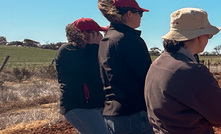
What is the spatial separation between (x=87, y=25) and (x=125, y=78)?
81 centimetres

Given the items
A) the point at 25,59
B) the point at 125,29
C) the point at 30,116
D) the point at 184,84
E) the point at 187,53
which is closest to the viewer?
the point at 184,84

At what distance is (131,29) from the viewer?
2258mm

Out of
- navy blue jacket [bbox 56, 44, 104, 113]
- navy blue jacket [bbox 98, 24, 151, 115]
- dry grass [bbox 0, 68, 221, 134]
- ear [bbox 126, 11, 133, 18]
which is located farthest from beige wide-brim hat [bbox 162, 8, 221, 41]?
dry grass [bbox 0, 68, 221, 134]

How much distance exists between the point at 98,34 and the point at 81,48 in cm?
23

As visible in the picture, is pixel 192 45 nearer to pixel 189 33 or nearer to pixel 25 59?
pixel 189 33

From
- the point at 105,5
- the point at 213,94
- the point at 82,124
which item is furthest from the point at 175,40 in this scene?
the point at 82,124

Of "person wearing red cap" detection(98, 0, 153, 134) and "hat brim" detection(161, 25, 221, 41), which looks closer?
"hat brim" detection(161, 25, 221, 41)

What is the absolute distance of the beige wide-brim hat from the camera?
1.87m

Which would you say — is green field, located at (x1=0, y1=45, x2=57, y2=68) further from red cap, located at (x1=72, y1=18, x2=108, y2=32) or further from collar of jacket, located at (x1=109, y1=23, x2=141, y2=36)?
collar of jacket, located at (x1=109, y1=23, x2=141, y2=36)

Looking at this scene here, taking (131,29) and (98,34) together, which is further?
(98,34)

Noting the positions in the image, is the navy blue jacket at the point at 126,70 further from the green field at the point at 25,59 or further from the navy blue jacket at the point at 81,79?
the green field at the point at 25,59

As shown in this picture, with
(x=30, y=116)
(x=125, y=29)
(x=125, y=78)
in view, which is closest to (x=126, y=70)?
(x=125, y=78)

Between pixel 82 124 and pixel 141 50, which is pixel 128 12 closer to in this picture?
pixel 141 50

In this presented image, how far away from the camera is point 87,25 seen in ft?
8.90
